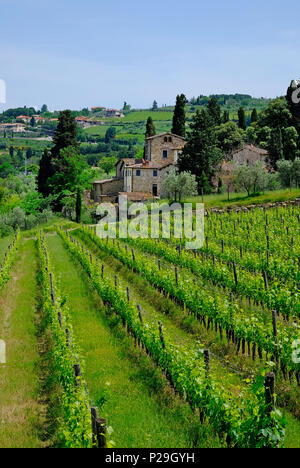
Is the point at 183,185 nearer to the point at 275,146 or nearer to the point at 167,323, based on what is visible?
the point at 275,146

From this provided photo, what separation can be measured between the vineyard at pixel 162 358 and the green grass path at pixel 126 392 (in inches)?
1.1

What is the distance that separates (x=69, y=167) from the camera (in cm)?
6088

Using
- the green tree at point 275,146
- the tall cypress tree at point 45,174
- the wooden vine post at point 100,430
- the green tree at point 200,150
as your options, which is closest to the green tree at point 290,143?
the green tree at point 275,146

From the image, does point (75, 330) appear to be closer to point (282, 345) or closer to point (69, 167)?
point (282, 345)

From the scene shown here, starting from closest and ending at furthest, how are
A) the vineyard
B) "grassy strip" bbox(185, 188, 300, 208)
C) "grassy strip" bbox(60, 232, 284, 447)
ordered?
"grassy strip" bbox(60, 232, 284, 447) → the vineyard → "grassy strip" bbox(185, 188, 300, 208)

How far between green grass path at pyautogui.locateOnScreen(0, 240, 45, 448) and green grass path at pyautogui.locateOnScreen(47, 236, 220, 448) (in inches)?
51.8

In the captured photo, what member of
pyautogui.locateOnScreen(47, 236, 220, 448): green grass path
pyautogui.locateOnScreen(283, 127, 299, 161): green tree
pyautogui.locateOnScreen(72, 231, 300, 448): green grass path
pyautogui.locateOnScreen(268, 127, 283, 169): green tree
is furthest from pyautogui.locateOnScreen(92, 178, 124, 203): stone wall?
pyautogui.locateOnScreen(47, 236, 220, 448): green grass path

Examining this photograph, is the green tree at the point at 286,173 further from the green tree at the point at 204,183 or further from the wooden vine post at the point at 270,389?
the wooden vine post at the point at 270,389

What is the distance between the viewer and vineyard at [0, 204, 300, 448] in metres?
7.50

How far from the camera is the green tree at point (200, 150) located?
52406mm

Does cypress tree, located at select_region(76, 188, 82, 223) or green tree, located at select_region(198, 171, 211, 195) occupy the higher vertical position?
green tree, located at select_region(198, 171, 211, 195)

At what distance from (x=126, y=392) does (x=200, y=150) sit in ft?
148

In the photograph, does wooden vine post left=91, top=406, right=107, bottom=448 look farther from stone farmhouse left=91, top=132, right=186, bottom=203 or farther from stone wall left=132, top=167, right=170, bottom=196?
stone wall left=132, top=167, right=170, bottom=196

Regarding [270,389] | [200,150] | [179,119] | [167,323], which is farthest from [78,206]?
[270,389]
